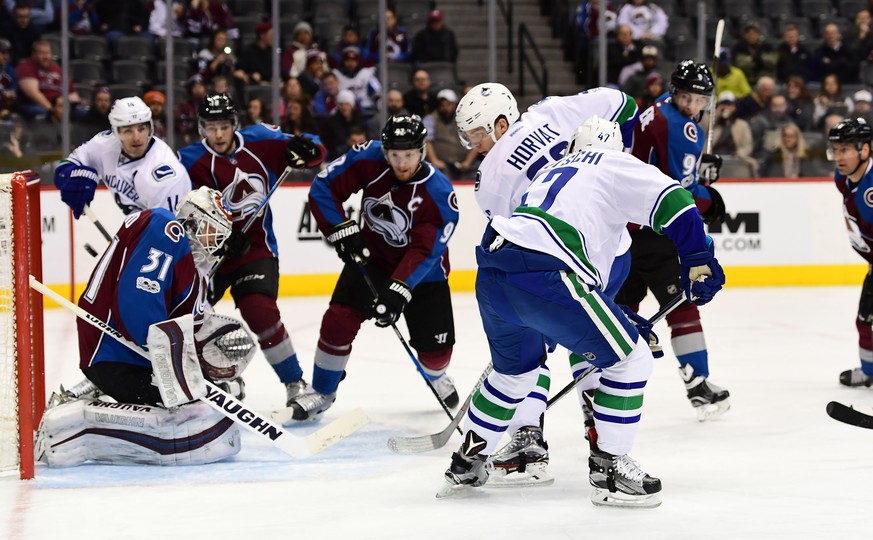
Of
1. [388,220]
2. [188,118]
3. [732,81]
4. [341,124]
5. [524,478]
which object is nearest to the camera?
[524,478]

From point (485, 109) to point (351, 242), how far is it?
945mm

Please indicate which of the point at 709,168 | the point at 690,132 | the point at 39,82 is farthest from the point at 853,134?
the point at 39,82

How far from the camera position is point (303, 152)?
4723mm

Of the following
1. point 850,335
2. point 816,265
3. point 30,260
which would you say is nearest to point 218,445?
point 30,260

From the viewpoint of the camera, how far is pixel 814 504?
10.5 ft

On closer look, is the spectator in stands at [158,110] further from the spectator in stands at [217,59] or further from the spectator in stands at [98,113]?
the spectator in stands at [217,59]

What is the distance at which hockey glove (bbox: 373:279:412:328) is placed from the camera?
4148 mm

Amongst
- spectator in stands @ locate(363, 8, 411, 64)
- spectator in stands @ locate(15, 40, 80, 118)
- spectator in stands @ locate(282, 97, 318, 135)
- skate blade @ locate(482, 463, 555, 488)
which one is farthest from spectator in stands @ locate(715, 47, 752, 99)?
skate blade @ locate(482, 463, 555, 488)

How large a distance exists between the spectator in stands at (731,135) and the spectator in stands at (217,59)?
328cm

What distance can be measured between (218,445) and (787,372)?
2670 mm

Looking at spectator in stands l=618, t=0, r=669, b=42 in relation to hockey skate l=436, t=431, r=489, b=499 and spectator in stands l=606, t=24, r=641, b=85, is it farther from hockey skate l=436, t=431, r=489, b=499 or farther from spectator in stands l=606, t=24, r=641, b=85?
hockey skate l=436, t=431, r=489, b=499

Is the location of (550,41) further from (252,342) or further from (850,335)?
(252,342)

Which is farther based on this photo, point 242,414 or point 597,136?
point 242,414

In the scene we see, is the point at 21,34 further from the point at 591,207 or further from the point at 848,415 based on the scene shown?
the point at 848,415
